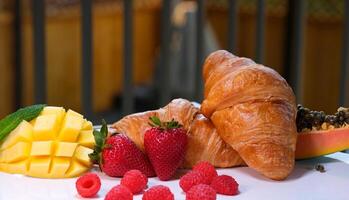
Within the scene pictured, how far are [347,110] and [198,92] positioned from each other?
1151 millimetres

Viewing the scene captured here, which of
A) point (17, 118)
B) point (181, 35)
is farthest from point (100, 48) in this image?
point (17, 118)

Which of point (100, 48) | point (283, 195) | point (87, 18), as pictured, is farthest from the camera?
point (100, 48)

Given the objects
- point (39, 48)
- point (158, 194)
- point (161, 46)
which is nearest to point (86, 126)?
point (158, 194)

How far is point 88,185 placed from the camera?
0.87 m

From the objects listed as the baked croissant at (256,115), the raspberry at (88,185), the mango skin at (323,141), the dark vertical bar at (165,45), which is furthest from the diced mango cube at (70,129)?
the dark vertical bar at (165,45)

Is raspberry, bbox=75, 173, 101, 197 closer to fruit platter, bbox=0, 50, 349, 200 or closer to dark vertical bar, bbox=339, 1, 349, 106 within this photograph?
fruit platter, bbox=0, 50, 349, 200

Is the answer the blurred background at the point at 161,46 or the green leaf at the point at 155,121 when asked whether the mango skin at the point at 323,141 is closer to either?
the green leaf at the point at 155,121

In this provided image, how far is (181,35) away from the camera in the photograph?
11.8ft

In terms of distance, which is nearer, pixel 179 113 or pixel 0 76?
pixel 179 113

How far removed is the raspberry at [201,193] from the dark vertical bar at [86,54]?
3.98 feet

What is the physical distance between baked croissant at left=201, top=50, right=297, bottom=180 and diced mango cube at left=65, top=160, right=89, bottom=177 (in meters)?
0.22

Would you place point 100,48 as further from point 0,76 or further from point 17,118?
point 17,118

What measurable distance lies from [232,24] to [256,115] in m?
1.24

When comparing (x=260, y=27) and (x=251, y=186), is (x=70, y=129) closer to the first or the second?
(x=251, y=186)
